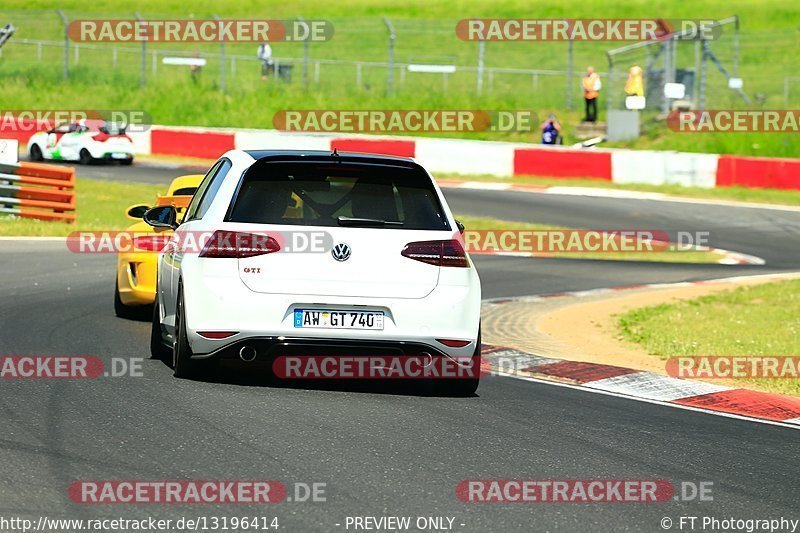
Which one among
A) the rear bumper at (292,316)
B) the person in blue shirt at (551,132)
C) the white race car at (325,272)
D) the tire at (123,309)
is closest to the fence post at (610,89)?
the person in blue shirt at (551,132)

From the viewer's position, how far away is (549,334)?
14062mm

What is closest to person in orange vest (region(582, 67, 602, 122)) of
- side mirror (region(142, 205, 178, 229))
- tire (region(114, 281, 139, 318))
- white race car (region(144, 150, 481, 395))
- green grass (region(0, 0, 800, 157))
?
green grass (region(0, 0, 800, 157))

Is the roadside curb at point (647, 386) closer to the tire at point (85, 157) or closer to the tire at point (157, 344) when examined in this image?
the tire at point (157, 344)

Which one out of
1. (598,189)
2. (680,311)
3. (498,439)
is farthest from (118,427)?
(598,189)

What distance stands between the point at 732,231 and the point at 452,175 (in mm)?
9910

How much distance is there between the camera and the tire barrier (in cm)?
2344

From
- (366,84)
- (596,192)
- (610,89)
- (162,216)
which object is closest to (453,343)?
(162,216)

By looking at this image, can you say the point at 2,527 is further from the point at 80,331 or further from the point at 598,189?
the point at 598,189

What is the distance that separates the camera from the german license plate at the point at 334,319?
9.03m

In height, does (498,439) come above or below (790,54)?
below

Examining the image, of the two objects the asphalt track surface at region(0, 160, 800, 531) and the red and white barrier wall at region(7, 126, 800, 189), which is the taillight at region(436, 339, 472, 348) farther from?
the red and white barrier wall at region(7, 126, 800, 189)

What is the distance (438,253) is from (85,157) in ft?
97.6

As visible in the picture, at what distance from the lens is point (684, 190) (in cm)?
3225

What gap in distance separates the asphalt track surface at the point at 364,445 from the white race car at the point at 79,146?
26257mm
